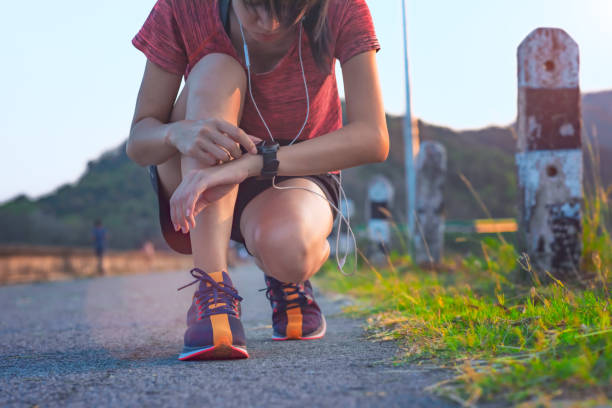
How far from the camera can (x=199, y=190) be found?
1.51 m

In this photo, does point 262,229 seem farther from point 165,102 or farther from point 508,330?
point 508,330

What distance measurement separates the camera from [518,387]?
97 centimetres

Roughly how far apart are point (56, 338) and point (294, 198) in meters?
1.38

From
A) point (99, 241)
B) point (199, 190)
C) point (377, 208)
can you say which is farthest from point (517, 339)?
point (99, 241)

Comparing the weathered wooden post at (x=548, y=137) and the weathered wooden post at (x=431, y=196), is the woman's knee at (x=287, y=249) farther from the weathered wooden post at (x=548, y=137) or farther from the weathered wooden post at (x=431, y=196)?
the weathered wooden post at (x=431, y=196)

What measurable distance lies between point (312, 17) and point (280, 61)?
0.21m

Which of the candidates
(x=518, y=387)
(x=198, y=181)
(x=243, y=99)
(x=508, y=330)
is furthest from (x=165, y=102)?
(x=518, y=387)

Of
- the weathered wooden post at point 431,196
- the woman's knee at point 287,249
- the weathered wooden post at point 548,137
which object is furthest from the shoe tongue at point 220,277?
the weathered wooden post at point 431,196

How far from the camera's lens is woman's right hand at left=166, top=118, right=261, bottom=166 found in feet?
5.11

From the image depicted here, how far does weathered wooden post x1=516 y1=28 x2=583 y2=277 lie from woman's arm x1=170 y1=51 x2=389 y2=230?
1350 mm

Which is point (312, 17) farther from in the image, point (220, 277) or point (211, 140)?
point (220, 277)

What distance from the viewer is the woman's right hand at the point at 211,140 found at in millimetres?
1557

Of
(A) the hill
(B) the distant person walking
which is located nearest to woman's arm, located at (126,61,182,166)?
(A) the hill

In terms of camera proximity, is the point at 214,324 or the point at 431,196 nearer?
the point at 214,324
